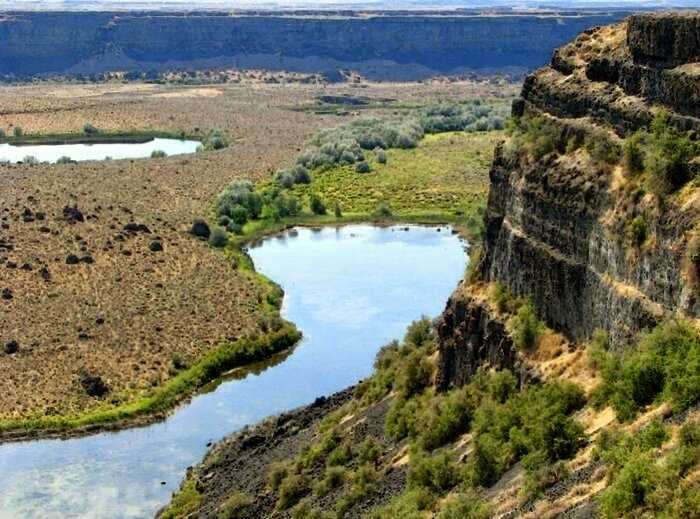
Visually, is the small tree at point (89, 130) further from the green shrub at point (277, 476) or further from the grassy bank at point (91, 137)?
the green shrub at point (277, 476)

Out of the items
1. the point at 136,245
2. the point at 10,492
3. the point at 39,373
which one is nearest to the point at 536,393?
the point at 10,492

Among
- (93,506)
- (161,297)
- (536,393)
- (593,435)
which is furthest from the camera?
(161,297)

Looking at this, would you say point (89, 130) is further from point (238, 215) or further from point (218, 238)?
point (218, 238)

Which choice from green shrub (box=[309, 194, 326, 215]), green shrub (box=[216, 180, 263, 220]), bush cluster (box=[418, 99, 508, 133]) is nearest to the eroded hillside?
green shrub (box=[216, 180, 263, 220])

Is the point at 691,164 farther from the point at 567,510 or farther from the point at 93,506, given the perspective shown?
the point at 93,506

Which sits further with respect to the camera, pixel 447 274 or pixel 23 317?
pixel 447 274

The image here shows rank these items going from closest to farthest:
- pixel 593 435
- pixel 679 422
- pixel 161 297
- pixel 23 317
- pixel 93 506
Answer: pixel 679 422, pixel 593 435, pixel 93 506, pixel 23 317, pixel 161 297

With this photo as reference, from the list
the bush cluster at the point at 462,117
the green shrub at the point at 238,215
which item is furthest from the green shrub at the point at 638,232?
the bush cluster at the point at 462,117

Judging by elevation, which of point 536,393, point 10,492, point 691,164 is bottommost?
point 10,492
